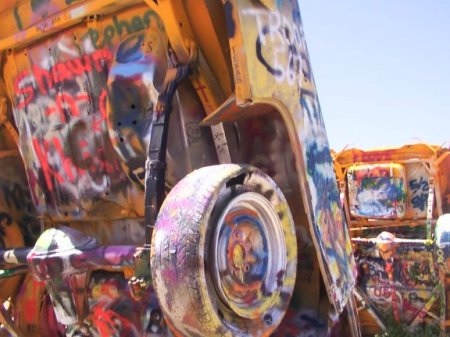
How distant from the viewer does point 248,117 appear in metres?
3.37

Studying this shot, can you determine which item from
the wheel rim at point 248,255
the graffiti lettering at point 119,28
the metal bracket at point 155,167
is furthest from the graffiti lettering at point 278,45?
the wheel rim at point 248,255

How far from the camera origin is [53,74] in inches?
140

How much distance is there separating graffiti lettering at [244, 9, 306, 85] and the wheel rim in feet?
2.19

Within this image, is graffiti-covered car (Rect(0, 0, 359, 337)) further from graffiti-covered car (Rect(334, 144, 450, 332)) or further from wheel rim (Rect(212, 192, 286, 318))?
graffiti-covered car (Rect(334, 144, 450, 332))

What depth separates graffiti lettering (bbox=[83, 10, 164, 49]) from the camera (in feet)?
10.3

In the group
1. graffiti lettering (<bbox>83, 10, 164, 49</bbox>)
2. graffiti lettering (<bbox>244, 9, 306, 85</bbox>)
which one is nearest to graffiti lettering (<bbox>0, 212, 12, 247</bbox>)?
graffiti lettering (<bbox>83, 10, 164, 49</bbox>)

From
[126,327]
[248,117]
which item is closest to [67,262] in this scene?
[126,327]

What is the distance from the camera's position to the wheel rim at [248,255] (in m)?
2.47

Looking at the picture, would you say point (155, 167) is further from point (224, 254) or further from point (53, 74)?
point (53, 74)

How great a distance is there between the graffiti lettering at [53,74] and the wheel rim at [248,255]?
123cm

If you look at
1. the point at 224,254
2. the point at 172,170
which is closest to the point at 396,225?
the point at 172,170

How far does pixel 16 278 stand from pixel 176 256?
2.27 m

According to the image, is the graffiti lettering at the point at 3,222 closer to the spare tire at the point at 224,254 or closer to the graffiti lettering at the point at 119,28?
the graffiti lettering at the point at 119,28

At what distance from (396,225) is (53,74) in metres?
7.19
